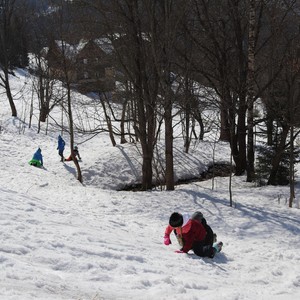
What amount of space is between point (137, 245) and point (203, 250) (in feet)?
3.97

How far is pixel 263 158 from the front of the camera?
14.9 metres

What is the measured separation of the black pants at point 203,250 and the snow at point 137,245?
11cm

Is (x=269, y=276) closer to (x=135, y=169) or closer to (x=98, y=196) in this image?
(x=98, y=196)

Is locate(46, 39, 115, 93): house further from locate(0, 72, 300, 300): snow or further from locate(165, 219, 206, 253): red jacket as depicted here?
locate(165, 219, 206, 253): red jacket

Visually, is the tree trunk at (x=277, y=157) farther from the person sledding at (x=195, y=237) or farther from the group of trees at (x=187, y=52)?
the person sledding at (x=195, y=237)

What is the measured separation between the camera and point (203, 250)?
7074 millimetres

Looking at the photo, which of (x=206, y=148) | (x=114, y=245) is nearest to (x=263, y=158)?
(x=206, y=148)

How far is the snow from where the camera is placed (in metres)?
4.80

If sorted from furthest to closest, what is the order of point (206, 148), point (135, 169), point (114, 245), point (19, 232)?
point (206, 148), point (135, 169), point (114, 245), point (19, 232)

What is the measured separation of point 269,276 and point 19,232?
13.6 ft

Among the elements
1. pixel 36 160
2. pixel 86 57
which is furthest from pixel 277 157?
pixel 86 57

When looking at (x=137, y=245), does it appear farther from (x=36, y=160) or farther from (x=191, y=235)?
(x=36, y=160)

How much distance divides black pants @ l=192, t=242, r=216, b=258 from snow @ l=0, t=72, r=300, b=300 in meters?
0.11

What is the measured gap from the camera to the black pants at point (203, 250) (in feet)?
23.2
